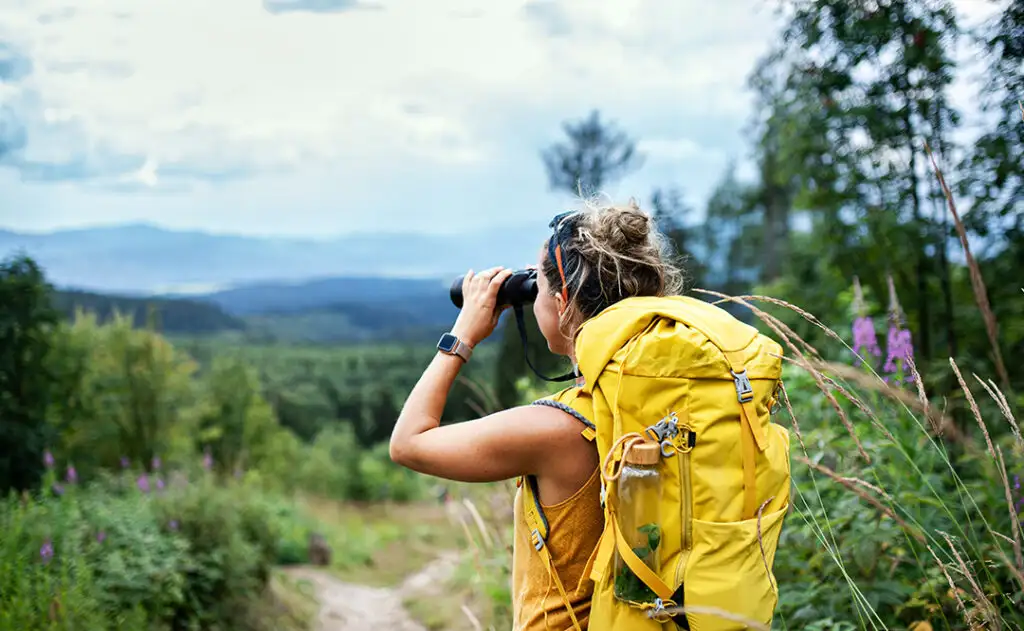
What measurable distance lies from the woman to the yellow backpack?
117 mm

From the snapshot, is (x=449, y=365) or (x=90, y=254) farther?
(x=90, y=254)

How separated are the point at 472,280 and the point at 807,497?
1.64 m

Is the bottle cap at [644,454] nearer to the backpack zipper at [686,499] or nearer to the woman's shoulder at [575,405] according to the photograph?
the backpack zipper at [686,499]

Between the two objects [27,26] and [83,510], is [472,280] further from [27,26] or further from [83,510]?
[27,26]

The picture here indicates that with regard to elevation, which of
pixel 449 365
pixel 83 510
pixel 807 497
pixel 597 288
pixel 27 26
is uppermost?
pixel 27 26

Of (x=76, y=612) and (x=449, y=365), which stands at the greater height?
(x=449, y=365)

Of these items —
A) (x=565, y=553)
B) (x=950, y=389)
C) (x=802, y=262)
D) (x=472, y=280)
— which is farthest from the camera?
(x=802, y=262)

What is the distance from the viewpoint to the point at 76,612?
10.0 ft

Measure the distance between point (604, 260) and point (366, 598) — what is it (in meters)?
5.56

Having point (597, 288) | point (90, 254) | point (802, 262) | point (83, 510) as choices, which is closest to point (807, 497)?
point (597, 288)

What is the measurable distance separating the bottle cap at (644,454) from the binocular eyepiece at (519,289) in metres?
0.52

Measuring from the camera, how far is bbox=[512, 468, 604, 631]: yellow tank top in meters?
1.51

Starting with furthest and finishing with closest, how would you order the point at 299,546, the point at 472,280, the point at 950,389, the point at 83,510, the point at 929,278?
1. the point at 299,546
2. the point at 929,278
3. the point at 83,510
4. the point at 950,389
5. the point at 472,280

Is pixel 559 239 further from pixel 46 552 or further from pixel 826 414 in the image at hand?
pixel 46 552
